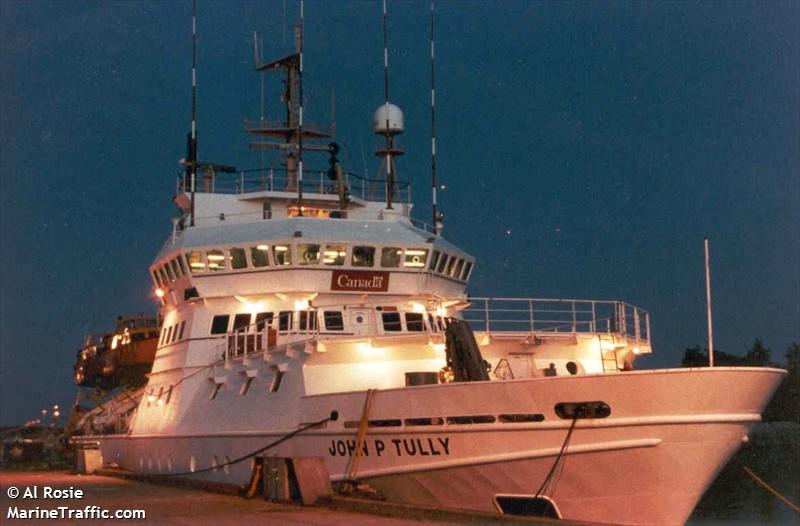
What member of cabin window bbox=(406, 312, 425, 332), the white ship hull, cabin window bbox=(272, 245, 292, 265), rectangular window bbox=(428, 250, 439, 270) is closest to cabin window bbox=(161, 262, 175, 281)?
cabin window bbox=(272, 245, 292, 265)

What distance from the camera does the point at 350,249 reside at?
69.8 ft

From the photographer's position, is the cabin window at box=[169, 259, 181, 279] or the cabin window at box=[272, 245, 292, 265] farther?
the cabin window at box=[169, 259, 181, 279]

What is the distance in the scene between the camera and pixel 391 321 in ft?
69.5

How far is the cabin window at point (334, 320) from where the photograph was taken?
20750 millimetres

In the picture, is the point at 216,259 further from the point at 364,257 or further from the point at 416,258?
the point at 416,258

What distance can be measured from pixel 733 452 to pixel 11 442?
187 ft

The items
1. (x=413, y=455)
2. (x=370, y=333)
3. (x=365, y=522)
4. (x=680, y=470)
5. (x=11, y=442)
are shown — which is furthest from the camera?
(x=11, y=442)

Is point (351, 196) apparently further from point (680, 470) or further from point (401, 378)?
point (680, 470)

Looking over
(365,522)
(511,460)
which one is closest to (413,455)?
Answer: (511,460)

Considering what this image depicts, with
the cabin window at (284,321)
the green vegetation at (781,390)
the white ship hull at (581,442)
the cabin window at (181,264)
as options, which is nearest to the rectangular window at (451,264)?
the cabin window at (284,321)

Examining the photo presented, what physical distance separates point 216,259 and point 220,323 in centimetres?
136

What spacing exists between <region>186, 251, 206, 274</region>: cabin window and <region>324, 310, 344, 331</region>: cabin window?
319cm

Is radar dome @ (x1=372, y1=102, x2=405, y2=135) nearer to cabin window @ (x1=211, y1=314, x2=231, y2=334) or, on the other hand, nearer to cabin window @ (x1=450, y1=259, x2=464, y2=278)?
cabin window @ (x1=450, y1=259, x2=464, y2=278)

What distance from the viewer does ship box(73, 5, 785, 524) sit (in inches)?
572
